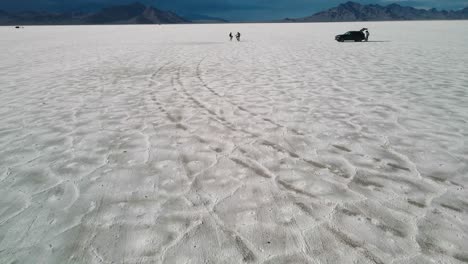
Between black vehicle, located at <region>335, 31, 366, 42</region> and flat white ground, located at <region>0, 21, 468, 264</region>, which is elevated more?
black vehicle, located at <region>335, 31, 366, 42</region>

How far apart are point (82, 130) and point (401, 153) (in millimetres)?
5337

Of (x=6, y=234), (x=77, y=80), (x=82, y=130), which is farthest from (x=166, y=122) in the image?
(x=77, y=80)

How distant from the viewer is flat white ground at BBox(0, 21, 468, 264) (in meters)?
2.81

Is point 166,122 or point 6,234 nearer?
point 6,234

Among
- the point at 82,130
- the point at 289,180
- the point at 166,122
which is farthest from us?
the point at 166,122

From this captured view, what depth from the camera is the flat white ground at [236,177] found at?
2.81 meters

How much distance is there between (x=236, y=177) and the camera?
3975mm

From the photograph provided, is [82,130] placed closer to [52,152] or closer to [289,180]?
[52,152]

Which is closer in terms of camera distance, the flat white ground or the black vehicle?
the flat white ground

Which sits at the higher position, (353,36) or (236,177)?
(353,36)

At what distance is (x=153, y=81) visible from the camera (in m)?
10.2

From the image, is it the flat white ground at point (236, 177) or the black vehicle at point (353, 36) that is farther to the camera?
the black vehicle at point (353, 36)

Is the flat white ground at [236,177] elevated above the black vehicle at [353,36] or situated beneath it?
situated beneath

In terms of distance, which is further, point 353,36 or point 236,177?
point 353,36
